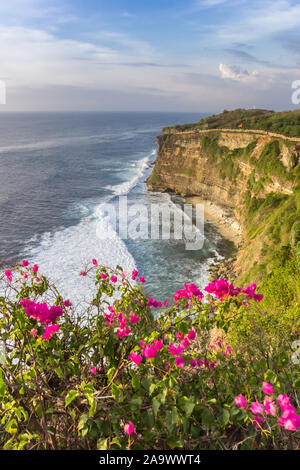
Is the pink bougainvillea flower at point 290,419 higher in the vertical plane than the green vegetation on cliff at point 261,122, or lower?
lower

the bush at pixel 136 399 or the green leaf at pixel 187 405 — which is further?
the bush at pixel 136 399

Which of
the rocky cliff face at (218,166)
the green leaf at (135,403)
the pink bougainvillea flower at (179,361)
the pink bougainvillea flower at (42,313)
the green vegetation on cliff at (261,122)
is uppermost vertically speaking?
the green vegetation on cliff at (261,122)

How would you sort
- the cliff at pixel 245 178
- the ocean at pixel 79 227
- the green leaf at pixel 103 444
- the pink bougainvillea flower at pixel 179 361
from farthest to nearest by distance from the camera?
the ocean at pixel 79 227
the cliff at pixel 245 178
the pink bougainvillea flower at pixel 179 361
the green leaf at pixel 103 444

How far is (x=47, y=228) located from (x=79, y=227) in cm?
427

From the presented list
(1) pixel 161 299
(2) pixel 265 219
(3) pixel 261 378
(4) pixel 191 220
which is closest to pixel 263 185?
(2) pixel 265 219

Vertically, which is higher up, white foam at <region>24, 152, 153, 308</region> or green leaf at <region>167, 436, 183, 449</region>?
green leaf at <region>167, 436, 183, 449</region>

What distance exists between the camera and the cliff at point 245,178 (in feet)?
78.6

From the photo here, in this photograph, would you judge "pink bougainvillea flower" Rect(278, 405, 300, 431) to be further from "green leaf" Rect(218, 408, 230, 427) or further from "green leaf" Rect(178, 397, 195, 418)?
"green leaf" Rect(178, 397, 195, 418)

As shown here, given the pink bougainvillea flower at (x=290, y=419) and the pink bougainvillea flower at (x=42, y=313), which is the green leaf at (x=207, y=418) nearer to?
the pink bougainvillea flower at (x=290, y=419)

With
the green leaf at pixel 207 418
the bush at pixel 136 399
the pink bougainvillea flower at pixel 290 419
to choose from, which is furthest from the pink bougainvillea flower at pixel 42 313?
the pink bougainvillea flower at pixel 290 419

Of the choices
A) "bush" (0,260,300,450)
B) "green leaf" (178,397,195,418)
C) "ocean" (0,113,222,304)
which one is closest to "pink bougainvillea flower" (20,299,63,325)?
"bush" (0,260,300,450)

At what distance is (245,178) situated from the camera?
4172 cm

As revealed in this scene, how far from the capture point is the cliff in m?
24.0
